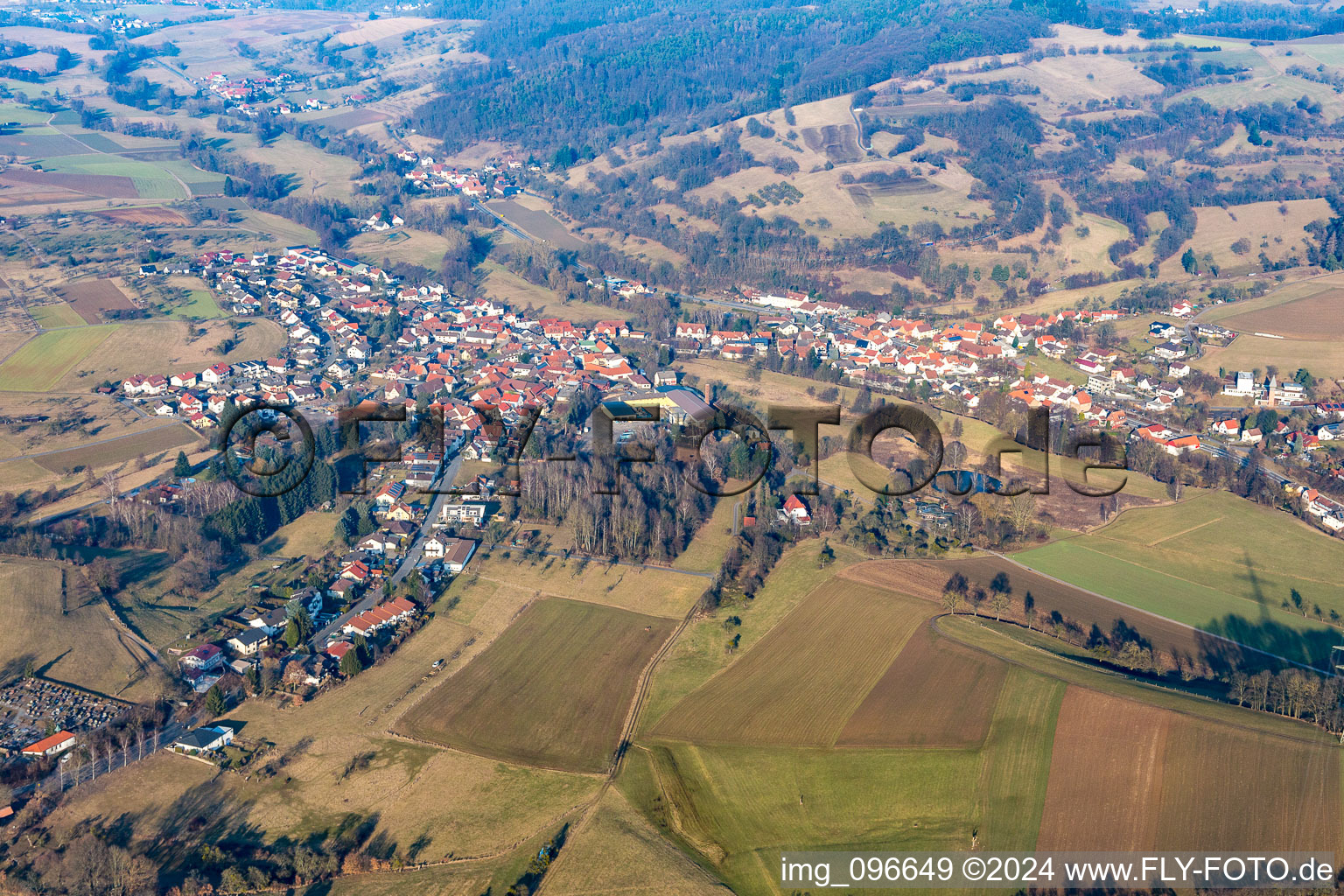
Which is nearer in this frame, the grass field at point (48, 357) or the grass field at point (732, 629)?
the grass field at point (732, 629)

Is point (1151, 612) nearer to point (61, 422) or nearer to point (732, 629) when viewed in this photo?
point (732, 629)

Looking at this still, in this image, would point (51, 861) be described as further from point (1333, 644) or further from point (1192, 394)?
point (1192, 394)

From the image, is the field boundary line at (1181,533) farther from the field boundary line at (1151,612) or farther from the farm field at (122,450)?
the farm field at (122,450)

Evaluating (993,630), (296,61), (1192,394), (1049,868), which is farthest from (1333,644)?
(296,61)

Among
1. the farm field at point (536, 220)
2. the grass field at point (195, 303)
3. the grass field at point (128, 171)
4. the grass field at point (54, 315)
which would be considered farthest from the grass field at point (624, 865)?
the grass field at point (128, 171)

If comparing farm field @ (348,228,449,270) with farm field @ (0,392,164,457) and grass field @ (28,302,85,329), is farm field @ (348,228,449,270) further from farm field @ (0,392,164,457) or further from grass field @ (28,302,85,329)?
farm field @ (0,392,164,457)

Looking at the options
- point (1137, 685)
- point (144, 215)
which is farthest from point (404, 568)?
point (144, 215)
